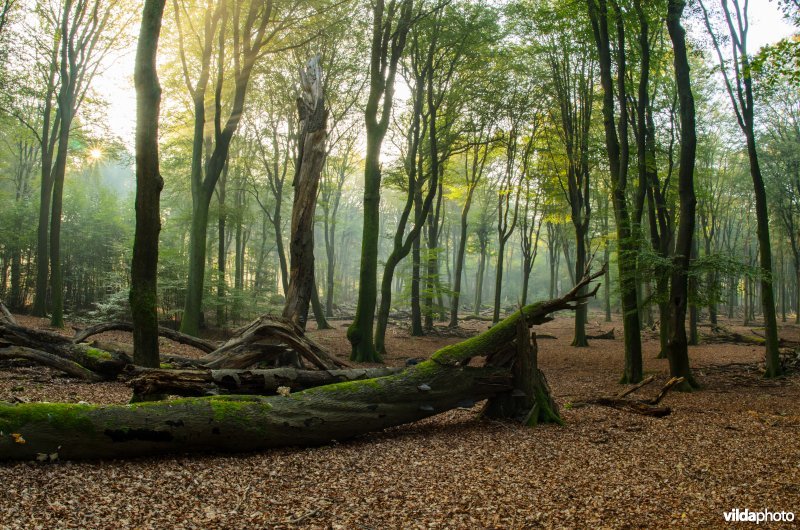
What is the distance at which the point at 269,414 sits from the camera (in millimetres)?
4824

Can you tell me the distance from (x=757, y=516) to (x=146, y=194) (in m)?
6.95

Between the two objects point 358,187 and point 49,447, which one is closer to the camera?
point 49,447

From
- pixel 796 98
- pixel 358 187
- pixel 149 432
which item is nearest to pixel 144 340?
pixel 149 432

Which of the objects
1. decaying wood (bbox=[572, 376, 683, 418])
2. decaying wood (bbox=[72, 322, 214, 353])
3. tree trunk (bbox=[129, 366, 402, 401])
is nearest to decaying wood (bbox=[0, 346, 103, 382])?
decaying wood (bbox=[72, 322, 214, 353])

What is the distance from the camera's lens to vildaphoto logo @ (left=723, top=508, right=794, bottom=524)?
3.44 m

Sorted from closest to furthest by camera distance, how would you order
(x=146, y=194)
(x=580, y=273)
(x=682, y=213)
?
(x=146, y=194) < (x=682, y=213) < (x=580, y=273)

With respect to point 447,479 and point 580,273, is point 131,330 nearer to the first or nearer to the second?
point 447,479

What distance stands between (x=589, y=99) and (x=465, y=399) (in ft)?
44.0

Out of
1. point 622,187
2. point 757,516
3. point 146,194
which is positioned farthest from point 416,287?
point 757,516

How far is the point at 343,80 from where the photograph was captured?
19078 millimetres

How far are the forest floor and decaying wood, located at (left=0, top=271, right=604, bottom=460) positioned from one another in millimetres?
154

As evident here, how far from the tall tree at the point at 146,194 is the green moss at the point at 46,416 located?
7.46ft

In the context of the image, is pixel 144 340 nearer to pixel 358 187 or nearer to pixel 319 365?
pixel 319 365

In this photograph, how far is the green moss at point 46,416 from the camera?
12.5ft
